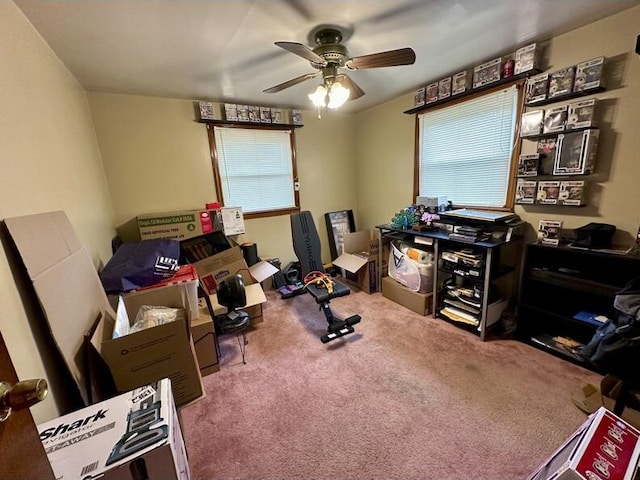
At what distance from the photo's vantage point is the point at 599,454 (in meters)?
0.94

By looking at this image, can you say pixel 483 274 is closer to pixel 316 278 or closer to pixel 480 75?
pixel 316 278

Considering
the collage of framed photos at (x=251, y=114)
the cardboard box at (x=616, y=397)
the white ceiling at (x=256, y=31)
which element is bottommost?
the cardboard box at (x=616, y=397)

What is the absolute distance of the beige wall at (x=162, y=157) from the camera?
8.61 feet

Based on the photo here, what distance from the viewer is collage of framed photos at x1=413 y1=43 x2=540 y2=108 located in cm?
199

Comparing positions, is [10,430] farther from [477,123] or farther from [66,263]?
[477,123]

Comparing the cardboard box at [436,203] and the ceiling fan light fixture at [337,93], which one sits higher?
the ceiling fan light fixture at [337,93]

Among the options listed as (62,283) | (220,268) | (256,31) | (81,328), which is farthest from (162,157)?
(81,328)

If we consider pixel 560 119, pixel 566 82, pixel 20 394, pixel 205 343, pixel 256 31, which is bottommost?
pixel 205 343

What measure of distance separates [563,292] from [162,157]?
3.99m

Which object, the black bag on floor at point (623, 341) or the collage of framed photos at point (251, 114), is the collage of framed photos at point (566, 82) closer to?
the black bag on floor at point (623, 341)

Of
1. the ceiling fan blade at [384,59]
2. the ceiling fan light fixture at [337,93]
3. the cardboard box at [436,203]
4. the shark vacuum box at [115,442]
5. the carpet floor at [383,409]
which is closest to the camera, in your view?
the shark vacuum box at [115,442]

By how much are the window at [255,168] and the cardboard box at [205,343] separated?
1.70m

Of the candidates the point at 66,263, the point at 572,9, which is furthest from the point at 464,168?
the point at 66,263

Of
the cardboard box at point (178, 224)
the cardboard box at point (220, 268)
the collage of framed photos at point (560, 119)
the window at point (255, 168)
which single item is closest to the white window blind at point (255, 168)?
the window at point (255, 168)
